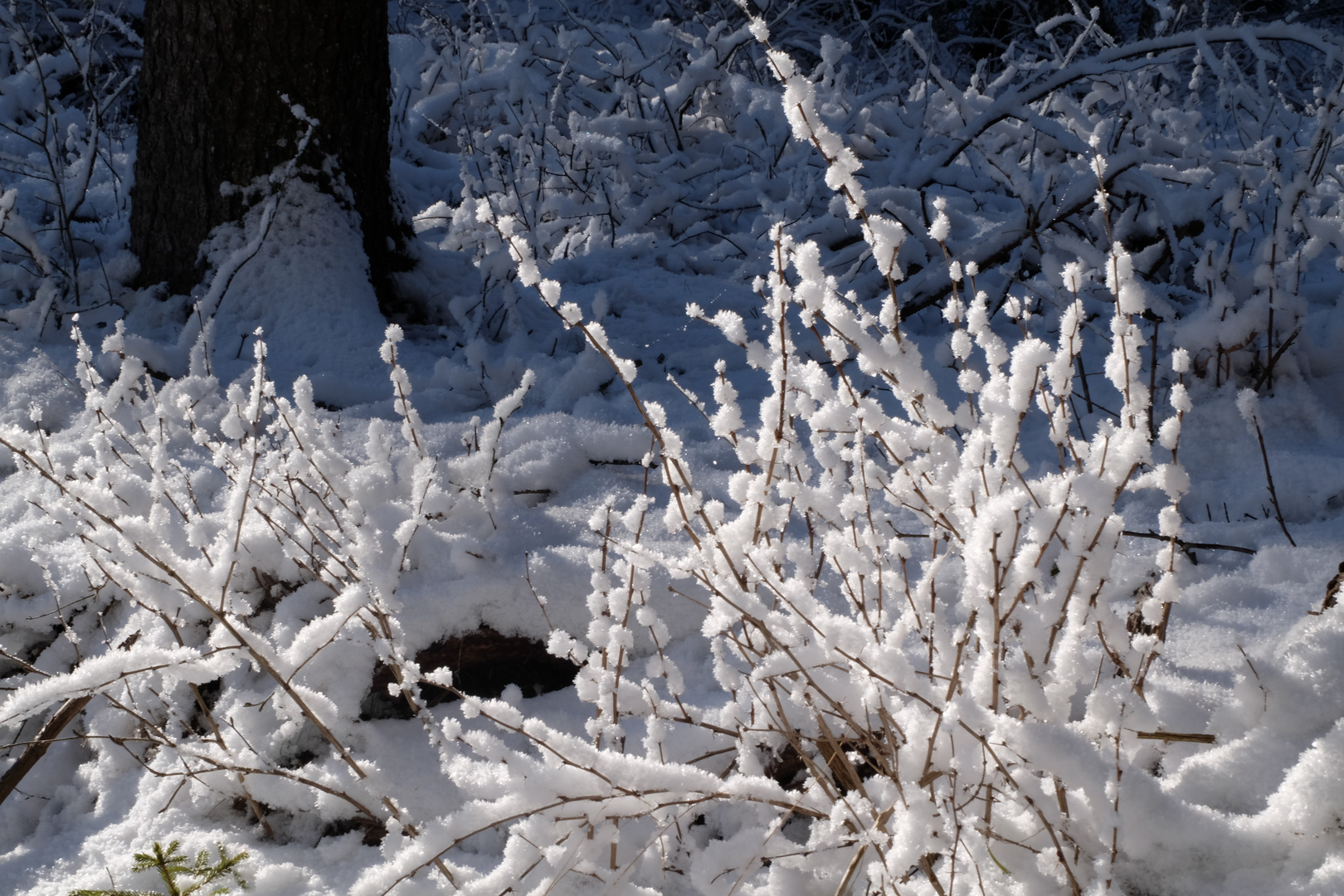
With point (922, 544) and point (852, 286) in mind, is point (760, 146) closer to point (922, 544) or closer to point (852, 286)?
point (852, 286)

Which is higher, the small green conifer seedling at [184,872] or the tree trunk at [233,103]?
the tree trunk at [233,103]

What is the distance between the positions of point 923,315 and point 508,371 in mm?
1574

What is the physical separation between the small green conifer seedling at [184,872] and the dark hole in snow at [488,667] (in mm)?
433

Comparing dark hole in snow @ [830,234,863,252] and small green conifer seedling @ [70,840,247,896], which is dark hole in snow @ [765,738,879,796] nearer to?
small green conifer seedling @ [70,840,247,896]

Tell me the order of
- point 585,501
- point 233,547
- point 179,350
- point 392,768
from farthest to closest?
point 179,350
point 585,501
point 392,768
point 233,547

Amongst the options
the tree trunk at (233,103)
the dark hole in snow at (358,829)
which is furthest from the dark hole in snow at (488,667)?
the tree trunk at (233,103)

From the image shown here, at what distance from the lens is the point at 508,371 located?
9.40ft

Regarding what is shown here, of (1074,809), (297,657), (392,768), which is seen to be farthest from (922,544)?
(297,657)

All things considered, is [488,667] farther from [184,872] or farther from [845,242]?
[845,242]

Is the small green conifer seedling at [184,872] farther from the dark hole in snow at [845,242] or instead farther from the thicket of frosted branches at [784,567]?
the dark hole in snow at [845,242]

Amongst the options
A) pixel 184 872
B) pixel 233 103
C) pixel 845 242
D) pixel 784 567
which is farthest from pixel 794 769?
pixel 233 103

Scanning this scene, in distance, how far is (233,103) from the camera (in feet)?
9.50

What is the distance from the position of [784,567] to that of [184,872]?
1.17 metres

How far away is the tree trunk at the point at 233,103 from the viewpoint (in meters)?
2.85
